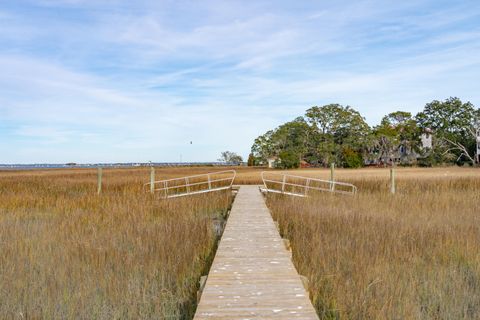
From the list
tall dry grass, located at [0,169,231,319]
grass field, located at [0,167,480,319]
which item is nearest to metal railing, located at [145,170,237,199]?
grass field, located at [0,167,480,319]

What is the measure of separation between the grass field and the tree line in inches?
1682

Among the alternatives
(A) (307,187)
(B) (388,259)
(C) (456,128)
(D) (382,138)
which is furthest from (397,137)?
(B) (388,259)

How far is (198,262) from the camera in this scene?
6.79 meters

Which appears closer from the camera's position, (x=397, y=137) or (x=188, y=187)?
(x=188, y=187)

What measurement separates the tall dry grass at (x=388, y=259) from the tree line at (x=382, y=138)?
1638 inches

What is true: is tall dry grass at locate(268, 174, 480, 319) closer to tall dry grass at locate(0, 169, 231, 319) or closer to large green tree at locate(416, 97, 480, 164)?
tall dry grass at locate(0, 169, 231, 319)

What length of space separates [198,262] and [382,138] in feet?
181

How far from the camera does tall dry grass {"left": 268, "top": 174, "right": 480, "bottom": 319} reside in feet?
16.0

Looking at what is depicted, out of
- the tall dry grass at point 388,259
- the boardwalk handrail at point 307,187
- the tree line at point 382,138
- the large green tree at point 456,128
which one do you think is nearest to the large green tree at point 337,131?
the tree line at point 382,138

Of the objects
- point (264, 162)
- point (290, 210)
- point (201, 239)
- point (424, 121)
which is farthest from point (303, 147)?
point (201, 239)

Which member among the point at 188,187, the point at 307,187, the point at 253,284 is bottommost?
the point at 253,284

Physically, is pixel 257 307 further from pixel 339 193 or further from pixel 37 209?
pixel 339 193

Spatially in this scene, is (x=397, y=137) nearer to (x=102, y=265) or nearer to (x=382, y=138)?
(x=382, y=138)

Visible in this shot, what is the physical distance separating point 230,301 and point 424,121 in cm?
5910
